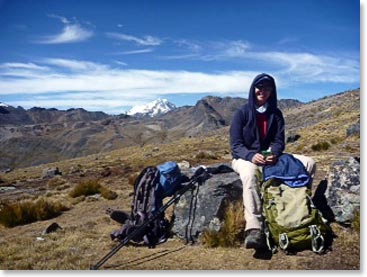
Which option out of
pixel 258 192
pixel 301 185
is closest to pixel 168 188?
pixel 258 192

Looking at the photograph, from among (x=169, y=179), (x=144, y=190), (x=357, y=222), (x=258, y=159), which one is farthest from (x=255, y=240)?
(x=144, y=190)

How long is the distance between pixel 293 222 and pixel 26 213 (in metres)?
5.83

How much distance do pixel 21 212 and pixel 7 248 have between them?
7.99 feet

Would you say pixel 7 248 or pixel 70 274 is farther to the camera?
pixel 7 248

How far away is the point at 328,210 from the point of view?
646 cm

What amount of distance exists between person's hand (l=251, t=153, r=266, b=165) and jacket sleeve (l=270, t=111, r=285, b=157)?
0.25 metres

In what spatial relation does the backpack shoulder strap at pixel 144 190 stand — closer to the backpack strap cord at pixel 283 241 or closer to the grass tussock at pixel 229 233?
the grass tussock at pixel 229 233

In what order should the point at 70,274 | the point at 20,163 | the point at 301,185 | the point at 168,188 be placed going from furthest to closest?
1. the point at 20,163
2. the point at 168,188
3. the point at 301,185
4. the point at 70,274

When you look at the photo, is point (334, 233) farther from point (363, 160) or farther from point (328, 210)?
point (363, 160)

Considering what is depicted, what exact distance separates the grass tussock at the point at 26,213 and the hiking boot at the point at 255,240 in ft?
17.1

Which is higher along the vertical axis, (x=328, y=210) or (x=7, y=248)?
(x=328, y=210)

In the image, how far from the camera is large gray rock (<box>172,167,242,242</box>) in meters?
6.32

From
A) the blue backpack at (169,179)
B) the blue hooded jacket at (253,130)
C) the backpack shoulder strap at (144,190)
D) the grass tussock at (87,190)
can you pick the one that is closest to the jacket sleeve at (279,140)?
the blue hooded jacket at (253,130)

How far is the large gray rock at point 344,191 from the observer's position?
20.2 feet
